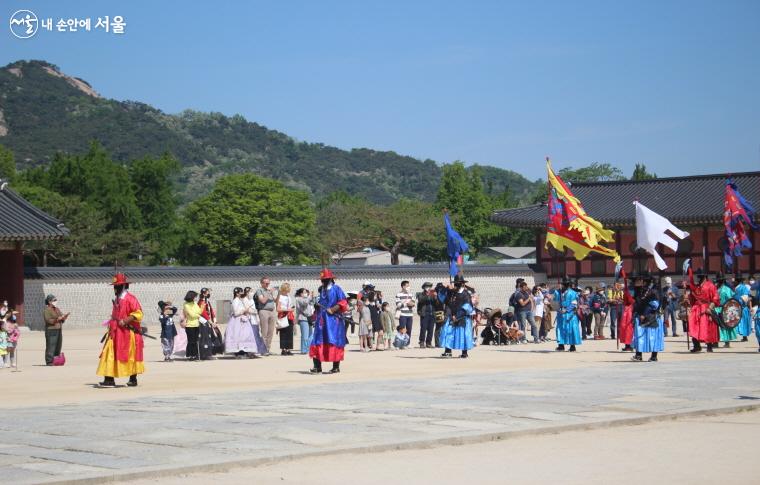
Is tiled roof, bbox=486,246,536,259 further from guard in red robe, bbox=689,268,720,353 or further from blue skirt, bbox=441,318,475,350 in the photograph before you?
blue skirt, bbox=441,318,475,350

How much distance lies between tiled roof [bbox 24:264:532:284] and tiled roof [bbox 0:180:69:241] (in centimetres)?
175

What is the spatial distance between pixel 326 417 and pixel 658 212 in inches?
1555

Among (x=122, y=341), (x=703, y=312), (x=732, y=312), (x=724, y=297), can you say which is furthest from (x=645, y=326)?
Result: (x=122, y=341)

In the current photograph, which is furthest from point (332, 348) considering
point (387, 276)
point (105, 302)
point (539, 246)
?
point (539, 246)

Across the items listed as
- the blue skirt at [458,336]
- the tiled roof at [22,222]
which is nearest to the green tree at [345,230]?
the tiled roof at [22,222]

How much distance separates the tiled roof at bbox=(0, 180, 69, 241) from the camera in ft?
116

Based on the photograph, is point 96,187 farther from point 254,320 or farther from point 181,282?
point 254,320

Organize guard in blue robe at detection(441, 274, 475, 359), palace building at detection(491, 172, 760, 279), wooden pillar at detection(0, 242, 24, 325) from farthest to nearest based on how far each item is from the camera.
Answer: palace building at detection(491, 172, 760, 279) < wooden pillar at detection(0, 242, 24, 325) < guard in blue robe at detection(441, 274, 475, 359)

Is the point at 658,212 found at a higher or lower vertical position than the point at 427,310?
higher

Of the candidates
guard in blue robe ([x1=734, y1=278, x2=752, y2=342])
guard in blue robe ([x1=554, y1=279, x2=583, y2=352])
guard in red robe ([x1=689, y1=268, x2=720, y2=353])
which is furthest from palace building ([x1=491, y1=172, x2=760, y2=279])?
guard in red robe ([x1=689, y1=268, x2=720, y2=353])

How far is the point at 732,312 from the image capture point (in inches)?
835

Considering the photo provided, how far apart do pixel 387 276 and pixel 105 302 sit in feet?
39.2

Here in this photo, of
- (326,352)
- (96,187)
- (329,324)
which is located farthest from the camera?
(96,187)

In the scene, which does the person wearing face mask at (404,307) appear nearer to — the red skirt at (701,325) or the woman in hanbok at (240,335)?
the woman in hanbok at (240,335)
